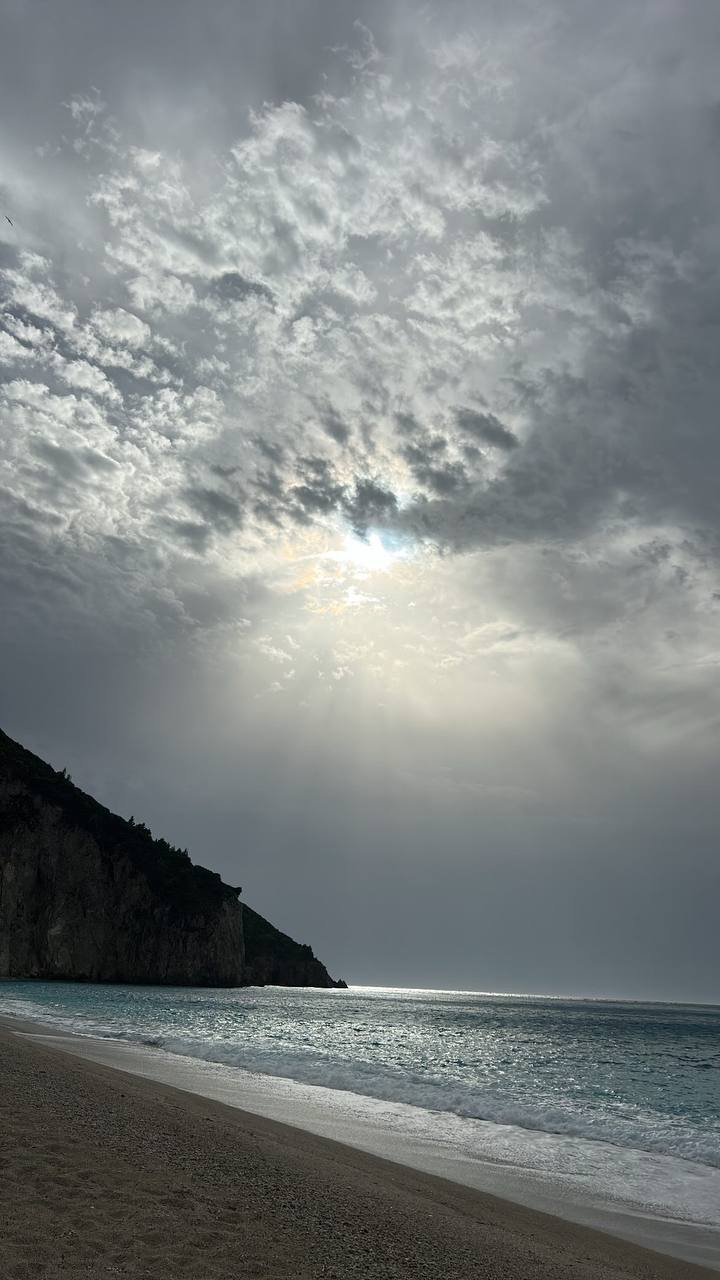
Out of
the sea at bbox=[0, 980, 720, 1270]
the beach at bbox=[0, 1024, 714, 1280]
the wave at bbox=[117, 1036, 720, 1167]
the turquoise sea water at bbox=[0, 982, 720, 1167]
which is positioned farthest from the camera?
the turquoise sea water at bbox=[0, 982, 720, 1167]

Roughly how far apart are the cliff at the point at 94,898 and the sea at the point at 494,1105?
70760 millimetres

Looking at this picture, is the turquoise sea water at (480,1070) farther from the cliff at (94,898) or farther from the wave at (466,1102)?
the cliff at (94,898)

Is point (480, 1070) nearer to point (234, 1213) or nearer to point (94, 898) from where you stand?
point (234, 1213)

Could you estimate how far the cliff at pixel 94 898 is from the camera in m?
112

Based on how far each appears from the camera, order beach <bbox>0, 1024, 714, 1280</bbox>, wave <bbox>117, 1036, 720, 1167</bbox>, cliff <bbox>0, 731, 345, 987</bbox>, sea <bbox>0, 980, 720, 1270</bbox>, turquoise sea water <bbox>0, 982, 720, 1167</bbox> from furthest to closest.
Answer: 1. cliff <bbox>0, 731, 345, 987</bbox>
2. turquoise sea water <bbox>0, 982, 720, 1167</bbox>
3. wave <bbox>117, 1036, 720, 1167</bbox>
4. sea <bbox>0, 980, 720, 1270</bbox>
5. beach <bbox>0, 1024, 714, 1280</bbox>

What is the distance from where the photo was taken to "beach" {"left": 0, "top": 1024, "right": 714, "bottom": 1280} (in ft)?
24.5

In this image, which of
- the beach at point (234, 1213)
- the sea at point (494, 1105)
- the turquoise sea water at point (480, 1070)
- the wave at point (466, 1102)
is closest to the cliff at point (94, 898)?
the turquoise sea water at point (480, 1070)

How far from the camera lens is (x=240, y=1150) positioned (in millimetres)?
12289

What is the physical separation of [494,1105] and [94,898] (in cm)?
11334

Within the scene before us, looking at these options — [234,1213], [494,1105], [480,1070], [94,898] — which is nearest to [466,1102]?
[494,1105]

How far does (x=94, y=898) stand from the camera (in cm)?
12206

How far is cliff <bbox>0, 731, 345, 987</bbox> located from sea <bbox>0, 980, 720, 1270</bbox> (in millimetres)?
70760

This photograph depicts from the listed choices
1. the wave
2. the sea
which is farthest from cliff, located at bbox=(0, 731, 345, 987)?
the wave

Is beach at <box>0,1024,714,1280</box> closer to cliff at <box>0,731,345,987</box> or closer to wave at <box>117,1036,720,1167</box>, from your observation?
wave at <box>117,1036,720,1167</box>
